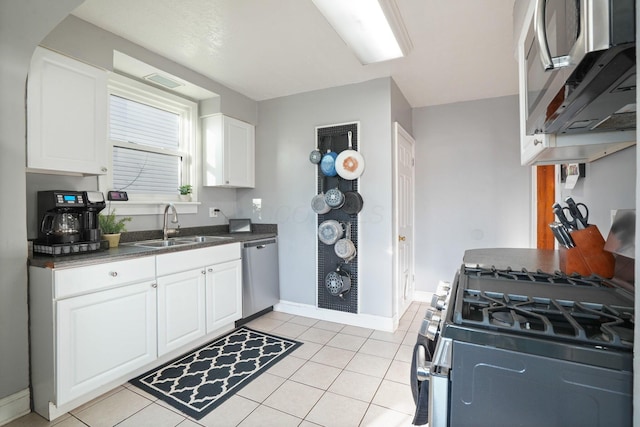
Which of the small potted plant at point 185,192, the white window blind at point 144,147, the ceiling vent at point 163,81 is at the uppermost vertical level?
the ceiling vent at point 163,81

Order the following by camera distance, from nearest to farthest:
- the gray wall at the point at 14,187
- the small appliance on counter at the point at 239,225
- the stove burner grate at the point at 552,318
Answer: the stove burner grate at the point at 552,318
the gray wall at the point at 14,187
the small appliance on counter at the point at 239,225

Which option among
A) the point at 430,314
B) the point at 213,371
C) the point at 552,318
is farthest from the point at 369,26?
the point at 213,371

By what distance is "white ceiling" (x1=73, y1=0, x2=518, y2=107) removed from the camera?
201 cm

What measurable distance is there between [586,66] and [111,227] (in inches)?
114

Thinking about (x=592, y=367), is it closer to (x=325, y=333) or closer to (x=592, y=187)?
(x=592, y=187)

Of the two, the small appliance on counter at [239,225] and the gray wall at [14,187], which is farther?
the small appliance on counter at [239,225]

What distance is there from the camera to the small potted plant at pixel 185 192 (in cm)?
318

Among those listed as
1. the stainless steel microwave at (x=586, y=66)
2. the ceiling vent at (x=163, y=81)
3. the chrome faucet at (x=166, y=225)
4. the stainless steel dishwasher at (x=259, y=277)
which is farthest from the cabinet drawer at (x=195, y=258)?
the stainless steel microwave at (x=586, y=66)

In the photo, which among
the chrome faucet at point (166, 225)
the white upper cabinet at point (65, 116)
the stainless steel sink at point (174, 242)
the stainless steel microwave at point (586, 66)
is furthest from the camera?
the chrome faucet at point (166, 225)

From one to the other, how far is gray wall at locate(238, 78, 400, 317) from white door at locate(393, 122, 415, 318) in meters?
0.16

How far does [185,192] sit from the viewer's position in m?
3.19

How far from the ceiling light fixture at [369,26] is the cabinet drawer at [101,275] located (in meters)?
1.99

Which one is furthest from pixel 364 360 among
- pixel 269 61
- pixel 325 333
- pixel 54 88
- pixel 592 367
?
pixel 54 88

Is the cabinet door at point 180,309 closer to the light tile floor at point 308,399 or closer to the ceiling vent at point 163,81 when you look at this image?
the light tile floor at point 308,399
